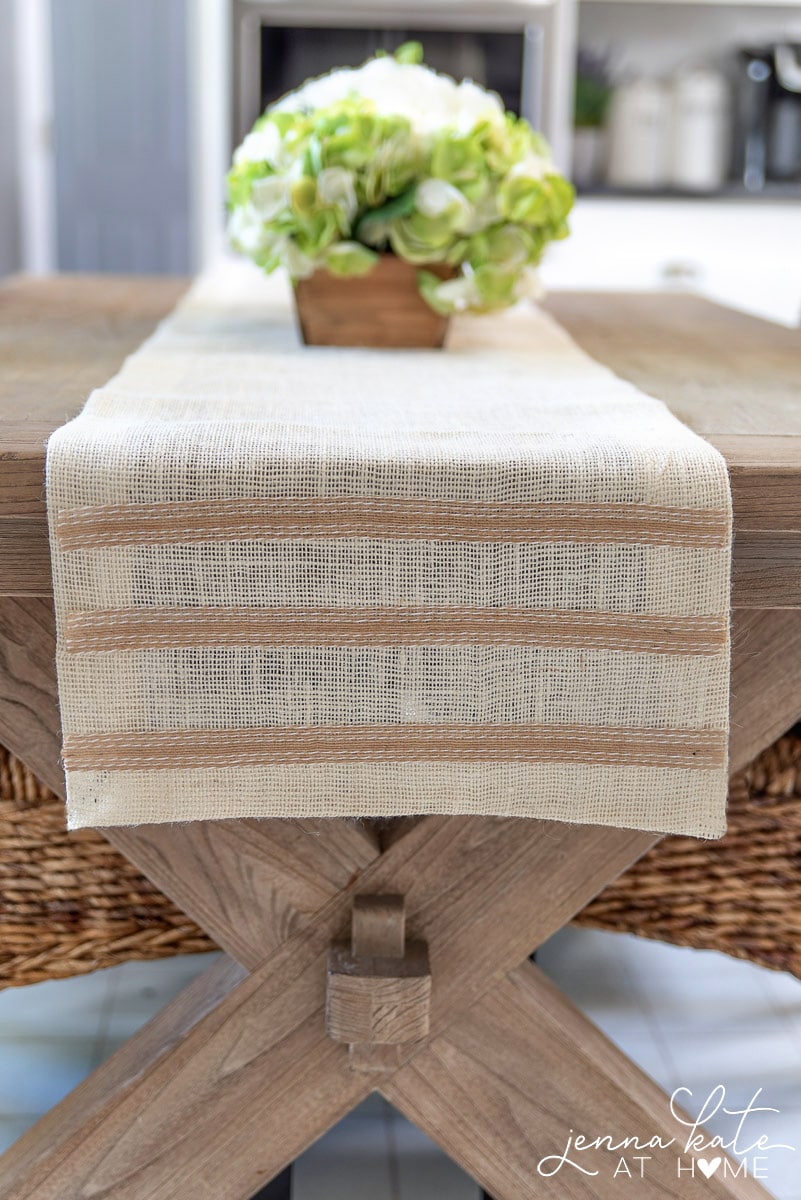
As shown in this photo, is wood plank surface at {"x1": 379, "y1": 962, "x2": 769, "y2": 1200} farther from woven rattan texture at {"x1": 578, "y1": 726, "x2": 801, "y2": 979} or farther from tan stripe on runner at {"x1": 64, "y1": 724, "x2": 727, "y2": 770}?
tan stripe on runner at {"x1": 64, "y1": 724, "x2": 727, "y2": 770}

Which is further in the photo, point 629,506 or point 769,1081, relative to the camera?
point 769,1081

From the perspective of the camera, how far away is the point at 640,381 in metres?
1.01

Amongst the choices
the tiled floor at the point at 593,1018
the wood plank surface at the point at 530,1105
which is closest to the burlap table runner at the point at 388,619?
the wood plank surface at the point at 530,1105

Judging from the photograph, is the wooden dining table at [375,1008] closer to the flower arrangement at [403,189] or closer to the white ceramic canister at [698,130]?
the flower arrangement at [403,189]

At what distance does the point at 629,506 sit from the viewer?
710mm

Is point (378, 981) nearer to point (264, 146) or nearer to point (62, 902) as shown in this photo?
point (62, 902)

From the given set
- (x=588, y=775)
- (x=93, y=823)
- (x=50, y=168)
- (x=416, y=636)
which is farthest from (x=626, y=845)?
(x=50, y=168)

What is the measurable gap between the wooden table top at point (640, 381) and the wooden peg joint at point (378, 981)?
1.07ft

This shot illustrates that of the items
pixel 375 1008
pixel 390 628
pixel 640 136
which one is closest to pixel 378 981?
pixel 375 1008

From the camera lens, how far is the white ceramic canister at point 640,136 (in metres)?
3.19

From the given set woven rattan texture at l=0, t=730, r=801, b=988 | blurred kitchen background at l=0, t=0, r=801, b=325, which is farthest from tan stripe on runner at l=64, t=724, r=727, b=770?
blurred kitchen background at l=0, t=0, r=801, b=325

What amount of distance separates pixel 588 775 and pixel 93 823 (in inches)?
11.6

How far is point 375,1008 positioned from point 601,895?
0.25m

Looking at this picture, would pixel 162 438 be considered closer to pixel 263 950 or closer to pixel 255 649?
pixel 255 649
